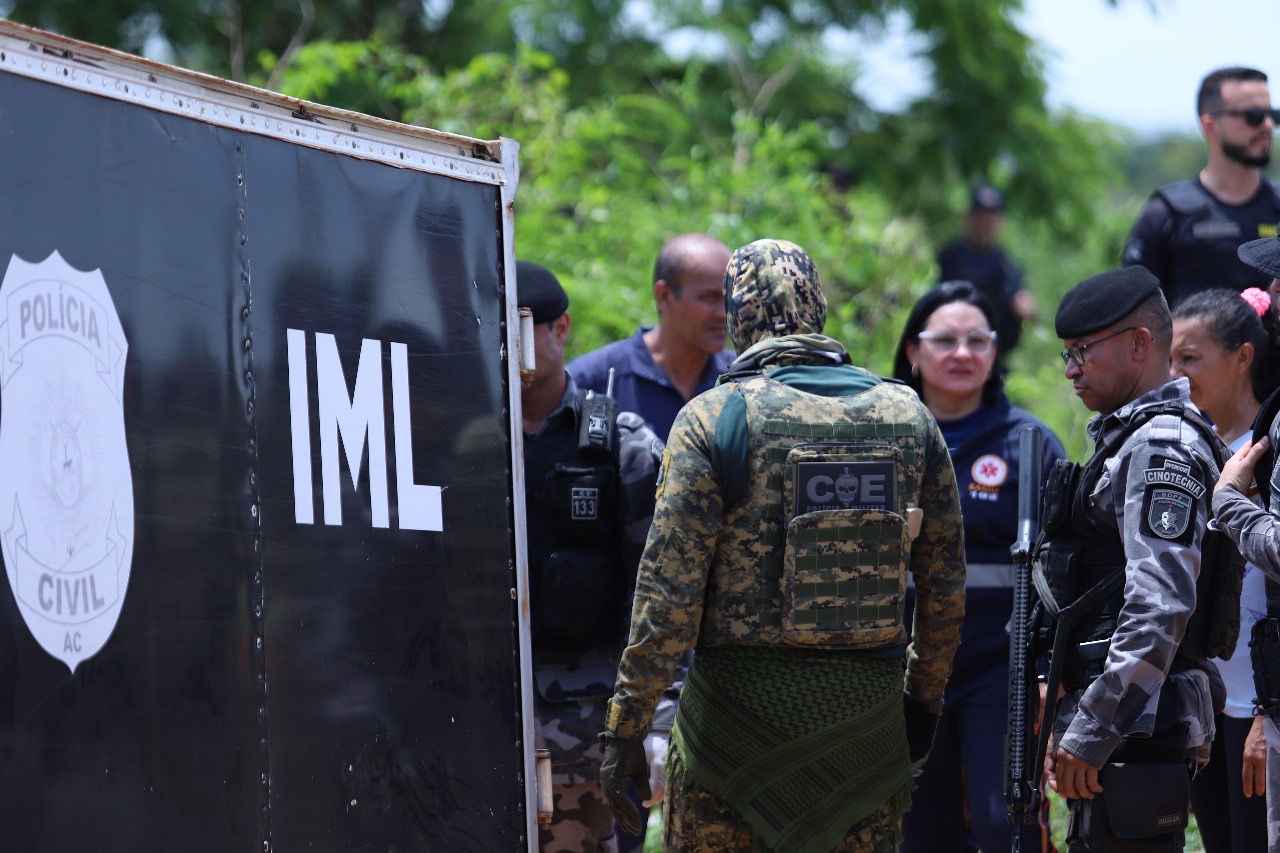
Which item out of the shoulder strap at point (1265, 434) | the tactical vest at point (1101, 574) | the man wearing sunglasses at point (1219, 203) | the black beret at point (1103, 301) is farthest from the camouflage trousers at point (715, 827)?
the man wearing sunglasses at point (1219, 203)

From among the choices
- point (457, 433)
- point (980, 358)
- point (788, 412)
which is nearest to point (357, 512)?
point (457, 433)

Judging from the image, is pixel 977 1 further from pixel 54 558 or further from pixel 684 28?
pixel 54 558

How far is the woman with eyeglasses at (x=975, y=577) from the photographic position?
4477 mm

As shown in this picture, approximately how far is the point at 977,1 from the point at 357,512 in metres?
9.60

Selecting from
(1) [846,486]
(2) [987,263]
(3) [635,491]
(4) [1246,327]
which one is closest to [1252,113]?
(4) [1246,327]

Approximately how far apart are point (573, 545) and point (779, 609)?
0.87 meters

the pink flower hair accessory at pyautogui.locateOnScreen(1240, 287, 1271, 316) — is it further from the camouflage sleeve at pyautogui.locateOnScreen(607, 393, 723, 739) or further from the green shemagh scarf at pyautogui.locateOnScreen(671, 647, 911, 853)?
the camouflage sleeve at pyautogui.locateOnScreen(607, 393, 723, 739)

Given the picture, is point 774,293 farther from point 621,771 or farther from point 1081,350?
point 621,771

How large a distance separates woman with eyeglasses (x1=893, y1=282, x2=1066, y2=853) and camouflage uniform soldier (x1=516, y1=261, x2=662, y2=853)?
3.63 feet

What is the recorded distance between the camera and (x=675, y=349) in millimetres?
5297

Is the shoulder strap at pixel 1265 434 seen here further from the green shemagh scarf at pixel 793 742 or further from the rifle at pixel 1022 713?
the green shemagh scarf at pixel 793 742

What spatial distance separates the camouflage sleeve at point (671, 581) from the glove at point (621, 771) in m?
0.03

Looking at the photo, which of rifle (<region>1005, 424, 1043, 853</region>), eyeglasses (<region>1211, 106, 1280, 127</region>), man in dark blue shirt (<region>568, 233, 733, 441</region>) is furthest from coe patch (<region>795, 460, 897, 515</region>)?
eyeglasses (<region>1211, 106, 1280, 127</region>)

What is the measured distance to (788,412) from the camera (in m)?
3.36
